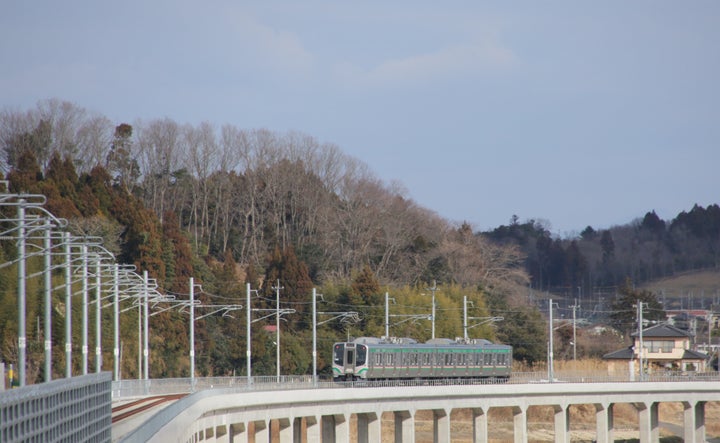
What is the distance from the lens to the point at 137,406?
46906 millimetres

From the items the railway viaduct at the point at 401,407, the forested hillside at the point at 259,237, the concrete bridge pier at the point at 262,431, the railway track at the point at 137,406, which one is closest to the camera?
the railway track at the point at 137,406

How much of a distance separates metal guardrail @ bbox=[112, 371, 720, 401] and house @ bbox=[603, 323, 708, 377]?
16.3m

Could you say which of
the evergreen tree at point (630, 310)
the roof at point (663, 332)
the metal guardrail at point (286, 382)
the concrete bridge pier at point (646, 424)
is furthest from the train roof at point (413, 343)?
the evergreen tree at point (630, 310)

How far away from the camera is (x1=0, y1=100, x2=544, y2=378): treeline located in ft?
298

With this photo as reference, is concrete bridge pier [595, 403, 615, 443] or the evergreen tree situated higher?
the evergreen tree

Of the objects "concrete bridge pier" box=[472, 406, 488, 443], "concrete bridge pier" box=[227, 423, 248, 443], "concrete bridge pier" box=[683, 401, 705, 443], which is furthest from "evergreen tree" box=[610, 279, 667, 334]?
"concrete bridge pier" box=[227, 423, 248, 443]

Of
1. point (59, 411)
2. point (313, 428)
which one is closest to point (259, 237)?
point (313, 428)

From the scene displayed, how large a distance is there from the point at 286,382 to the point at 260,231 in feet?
158

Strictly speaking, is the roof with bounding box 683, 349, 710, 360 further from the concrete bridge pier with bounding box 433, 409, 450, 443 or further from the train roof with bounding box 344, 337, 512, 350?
the concrete bridge pier with bounding box 433, 409, 450, 443

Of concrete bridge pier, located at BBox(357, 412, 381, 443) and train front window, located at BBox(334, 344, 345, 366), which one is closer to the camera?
concrete bridge pier, located at BBox(357, 412, 381, 443)

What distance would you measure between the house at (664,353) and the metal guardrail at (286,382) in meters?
16.3

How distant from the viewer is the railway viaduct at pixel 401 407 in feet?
160

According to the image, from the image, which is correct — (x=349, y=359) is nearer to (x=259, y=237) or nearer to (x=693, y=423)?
(x=693, y=423)

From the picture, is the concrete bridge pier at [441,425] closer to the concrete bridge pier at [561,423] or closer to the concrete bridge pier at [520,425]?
the concrete bridge pier at [520,425]
